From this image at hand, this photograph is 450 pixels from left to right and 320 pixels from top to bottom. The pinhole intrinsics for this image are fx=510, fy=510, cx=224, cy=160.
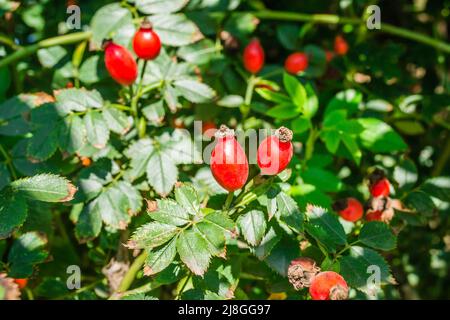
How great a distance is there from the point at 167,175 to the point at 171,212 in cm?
32

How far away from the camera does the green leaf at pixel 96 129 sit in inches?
60.5

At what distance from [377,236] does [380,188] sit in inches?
12.8

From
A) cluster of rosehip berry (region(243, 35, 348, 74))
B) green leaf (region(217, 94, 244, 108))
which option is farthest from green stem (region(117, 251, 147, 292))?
cluster of rosehip berry (region(243, 35, 348, 74))

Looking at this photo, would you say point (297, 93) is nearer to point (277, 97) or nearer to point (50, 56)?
point (277, 97)

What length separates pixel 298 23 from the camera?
251cm

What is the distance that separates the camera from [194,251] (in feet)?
3.88

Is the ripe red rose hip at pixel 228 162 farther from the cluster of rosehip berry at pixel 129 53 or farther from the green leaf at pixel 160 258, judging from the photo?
the cluster of rosehip berry at pixel 129 53

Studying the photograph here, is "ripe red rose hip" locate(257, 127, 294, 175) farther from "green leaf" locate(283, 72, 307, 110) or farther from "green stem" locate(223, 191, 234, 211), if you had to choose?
"green leaf" locate(283, 72, 307, 110)

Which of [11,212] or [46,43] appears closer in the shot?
[11,212]

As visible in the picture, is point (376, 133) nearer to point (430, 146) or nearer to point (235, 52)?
point (235, 52)

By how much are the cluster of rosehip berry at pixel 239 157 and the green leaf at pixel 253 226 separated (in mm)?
85

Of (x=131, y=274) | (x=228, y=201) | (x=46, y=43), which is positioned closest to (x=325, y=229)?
(x=228, y=201)
